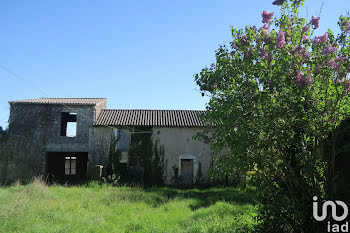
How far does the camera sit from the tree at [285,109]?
469 centimetres

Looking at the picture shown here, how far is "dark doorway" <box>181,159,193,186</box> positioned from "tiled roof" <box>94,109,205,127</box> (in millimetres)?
2444

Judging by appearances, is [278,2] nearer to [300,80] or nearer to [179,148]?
[300,80]

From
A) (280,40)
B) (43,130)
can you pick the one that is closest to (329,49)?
(280,40)

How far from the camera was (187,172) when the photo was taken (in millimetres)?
19062

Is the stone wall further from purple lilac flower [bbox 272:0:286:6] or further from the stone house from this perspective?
purple lilac flower [bbox 272:0:286:6]

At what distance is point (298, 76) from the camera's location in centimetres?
481

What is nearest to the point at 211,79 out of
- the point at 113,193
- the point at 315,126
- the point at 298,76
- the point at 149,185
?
the point at 298,76

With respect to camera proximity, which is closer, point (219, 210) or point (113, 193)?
point (219, 210)

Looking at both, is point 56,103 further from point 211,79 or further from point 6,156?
point 211,79

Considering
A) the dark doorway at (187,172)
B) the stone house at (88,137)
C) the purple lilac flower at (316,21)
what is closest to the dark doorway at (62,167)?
the stone house at (88,137)

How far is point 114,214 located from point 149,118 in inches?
428

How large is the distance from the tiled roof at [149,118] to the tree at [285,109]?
13215 mm

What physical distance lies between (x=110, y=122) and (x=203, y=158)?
6.45 m

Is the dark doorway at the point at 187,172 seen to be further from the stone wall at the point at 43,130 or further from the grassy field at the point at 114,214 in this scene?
the stone wall at the point at 43,130
